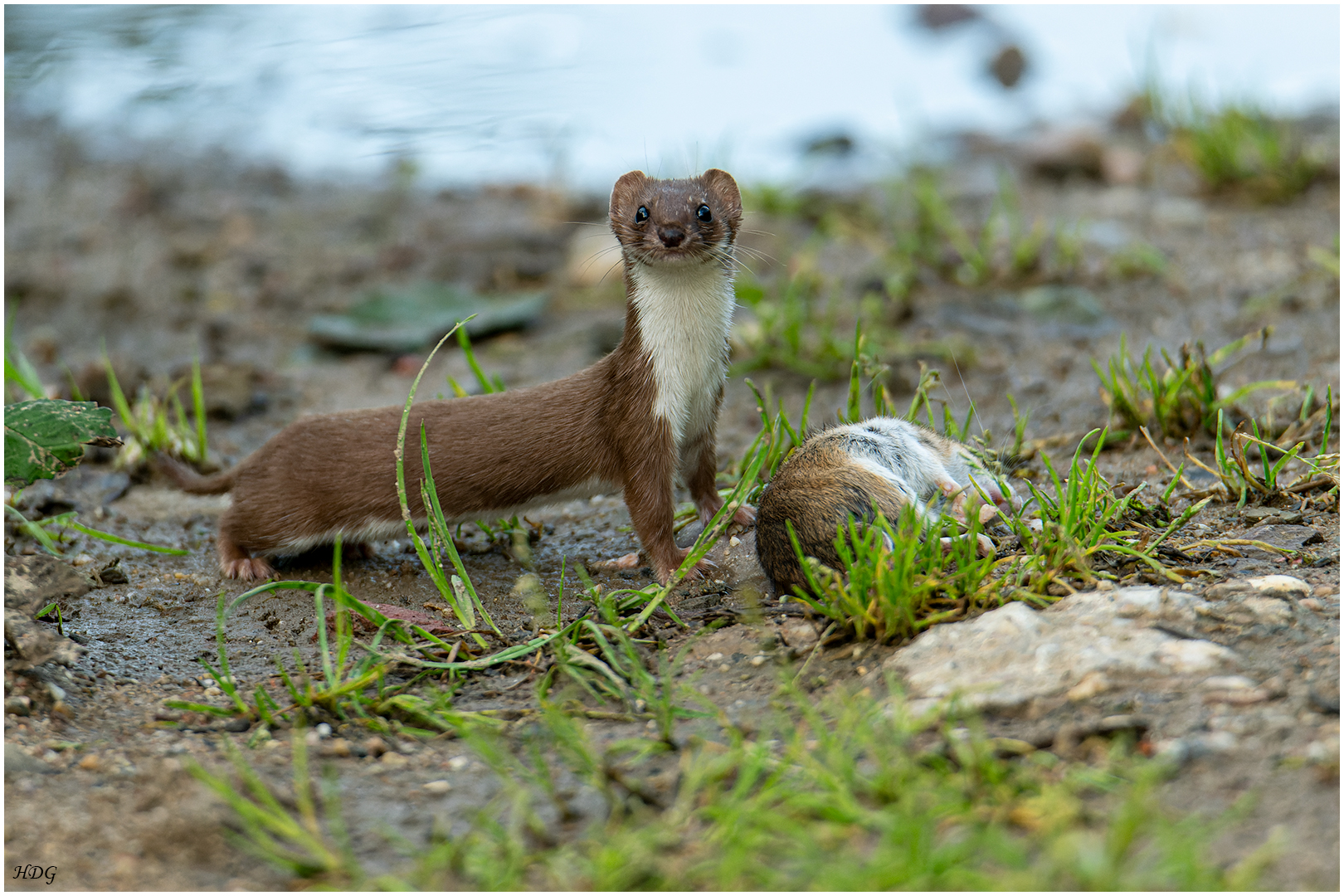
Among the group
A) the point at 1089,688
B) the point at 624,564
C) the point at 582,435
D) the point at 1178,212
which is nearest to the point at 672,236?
the point at 582,435

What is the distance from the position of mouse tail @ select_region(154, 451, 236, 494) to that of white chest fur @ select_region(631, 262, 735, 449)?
1.85 metres

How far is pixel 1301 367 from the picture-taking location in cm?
550

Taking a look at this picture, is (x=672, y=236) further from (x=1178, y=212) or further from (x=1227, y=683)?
(x=1178, y=212)

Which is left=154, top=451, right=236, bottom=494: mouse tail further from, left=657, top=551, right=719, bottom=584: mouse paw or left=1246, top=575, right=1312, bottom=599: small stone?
left=1246, top=575, right=1312, bottom=599: small stone

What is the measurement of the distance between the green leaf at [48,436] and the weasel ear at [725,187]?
2.29 metres

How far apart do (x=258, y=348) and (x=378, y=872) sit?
5.64m

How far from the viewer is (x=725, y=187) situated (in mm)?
4398

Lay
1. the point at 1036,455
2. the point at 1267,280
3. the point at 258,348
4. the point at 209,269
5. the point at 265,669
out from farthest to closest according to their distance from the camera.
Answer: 1. the point at 209,269
2. the point at 258,348
3. the point at 1267,280
4. the point at 1036,455
5. the point at 265,669

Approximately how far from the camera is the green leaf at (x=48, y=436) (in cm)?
351

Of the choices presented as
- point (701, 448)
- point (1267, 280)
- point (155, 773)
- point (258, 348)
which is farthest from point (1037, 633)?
point (258, 348)

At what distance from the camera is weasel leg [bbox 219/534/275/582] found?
4.46 meters

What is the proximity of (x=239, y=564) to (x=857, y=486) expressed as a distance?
251 cm

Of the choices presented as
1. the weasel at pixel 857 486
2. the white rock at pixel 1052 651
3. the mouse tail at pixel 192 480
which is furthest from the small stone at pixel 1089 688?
the mouse tail at pixel 192 480

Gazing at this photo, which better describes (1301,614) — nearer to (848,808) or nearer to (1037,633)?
(1037,633)
